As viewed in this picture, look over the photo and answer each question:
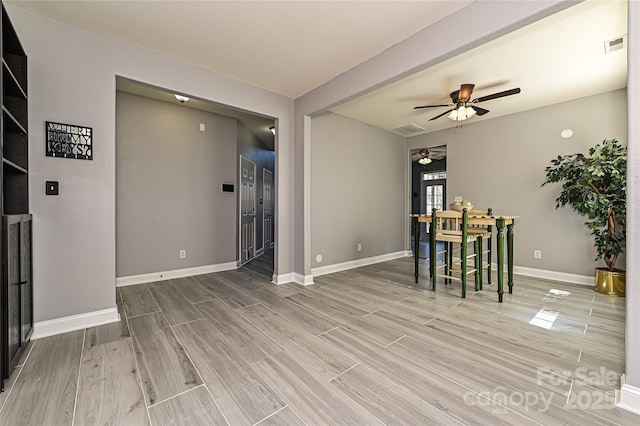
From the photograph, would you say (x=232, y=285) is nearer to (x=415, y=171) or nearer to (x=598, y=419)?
(x=598, y=419)

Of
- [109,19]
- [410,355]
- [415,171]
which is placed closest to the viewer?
[410,355]

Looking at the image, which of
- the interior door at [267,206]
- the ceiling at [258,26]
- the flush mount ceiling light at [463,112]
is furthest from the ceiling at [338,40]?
the interior door at [267,206]

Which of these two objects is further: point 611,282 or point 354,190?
point 354,190

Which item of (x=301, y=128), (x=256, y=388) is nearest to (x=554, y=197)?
(x=301, y=128)

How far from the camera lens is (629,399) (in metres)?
1.31

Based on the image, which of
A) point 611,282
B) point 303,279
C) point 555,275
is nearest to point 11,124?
point 303,279

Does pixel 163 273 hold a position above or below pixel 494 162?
below

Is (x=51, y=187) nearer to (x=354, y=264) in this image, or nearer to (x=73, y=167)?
(x=73, y=167)

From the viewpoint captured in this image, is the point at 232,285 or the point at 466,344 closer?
the point at 466,344

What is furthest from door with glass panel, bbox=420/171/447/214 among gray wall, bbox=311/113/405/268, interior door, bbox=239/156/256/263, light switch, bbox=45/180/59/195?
light switch, bbox=45/180/59/195

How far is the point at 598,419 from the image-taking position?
4.13ft

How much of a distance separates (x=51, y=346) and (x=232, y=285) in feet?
5.68

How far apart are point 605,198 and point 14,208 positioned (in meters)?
5.72

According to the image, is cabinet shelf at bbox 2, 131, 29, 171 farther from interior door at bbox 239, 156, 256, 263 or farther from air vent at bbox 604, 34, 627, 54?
air vent at bbox 604, 34, 627, 54
